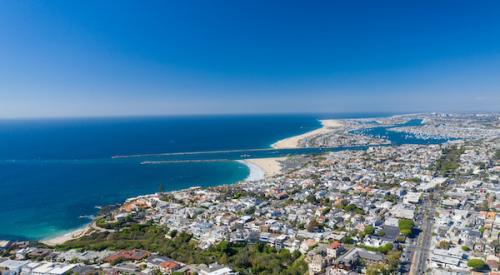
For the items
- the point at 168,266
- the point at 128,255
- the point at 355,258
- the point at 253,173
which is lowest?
the point at 253,173

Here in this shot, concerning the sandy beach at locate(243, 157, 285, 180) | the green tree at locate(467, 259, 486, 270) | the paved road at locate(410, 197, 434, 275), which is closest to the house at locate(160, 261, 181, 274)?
the paved road at locate(410, 197, 434, 275)

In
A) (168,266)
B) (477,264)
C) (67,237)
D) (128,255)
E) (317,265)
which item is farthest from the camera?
(67,237)

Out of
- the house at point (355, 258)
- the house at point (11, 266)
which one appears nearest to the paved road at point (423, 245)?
the house at point (355, 258)

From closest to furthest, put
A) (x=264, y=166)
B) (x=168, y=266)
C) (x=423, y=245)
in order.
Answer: (x=168, y=266)
(x=423, y=245)
(x=264, y=166)

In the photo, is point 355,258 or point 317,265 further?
point 355,258

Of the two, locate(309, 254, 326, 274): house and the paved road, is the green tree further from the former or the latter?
locate(309, 254, 326, 274): house

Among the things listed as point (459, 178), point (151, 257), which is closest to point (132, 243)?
point (151, 257)

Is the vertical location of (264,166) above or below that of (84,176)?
below

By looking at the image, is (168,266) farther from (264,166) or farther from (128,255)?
(264,166)

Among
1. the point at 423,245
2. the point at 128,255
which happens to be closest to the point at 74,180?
the point at 128,255
